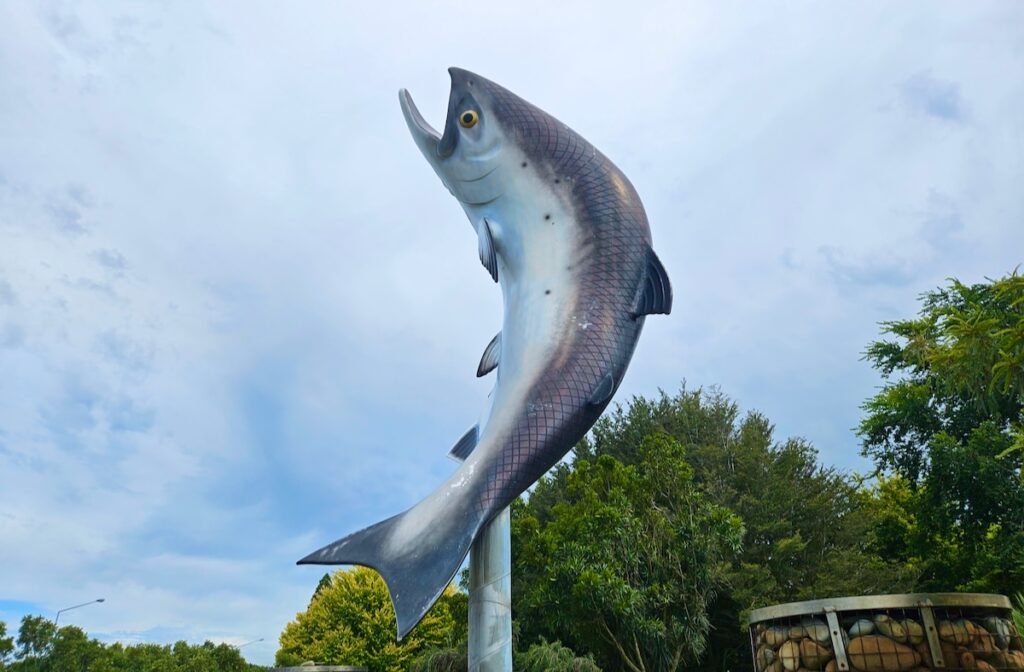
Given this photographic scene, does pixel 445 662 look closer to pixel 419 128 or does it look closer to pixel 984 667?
pixel 984 667

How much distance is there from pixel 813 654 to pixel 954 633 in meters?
1.28

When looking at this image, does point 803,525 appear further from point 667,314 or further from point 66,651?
point 66,651

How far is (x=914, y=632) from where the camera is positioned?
23.4 feet

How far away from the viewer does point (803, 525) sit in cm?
2253

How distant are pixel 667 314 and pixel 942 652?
4578 millimetres

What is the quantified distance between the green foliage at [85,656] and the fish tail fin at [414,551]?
128 feet

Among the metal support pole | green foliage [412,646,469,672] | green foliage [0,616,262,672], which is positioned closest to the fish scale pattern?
the metal support pole

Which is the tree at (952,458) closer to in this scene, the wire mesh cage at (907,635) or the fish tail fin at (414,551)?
the wire mesh cage at (907,635)

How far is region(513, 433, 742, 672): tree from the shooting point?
14203mm

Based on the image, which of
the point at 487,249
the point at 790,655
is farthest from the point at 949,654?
the point at 487,249

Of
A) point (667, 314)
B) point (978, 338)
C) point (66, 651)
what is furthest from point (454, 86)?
point (66, 651)

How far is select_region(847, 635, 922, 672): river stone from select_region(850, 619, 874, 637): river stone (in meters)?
0.05

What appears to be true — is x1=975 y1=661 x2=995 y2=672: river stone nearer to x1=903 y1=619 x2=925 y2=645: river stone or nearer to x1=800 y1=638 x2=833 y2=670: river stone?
x1=903 y1=619 x2=925 y2=645: river stone

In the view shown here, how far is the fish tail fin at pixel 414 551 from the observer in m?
3.96
